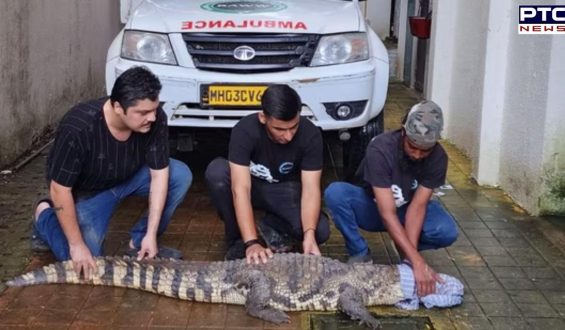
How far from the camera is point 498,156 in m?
6.94

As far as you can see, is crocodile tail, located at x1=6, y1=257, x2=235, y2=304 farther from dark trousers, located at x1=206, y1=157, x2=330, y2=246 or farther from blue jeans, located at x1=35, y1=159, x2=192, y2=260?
dark trousers, located at x1=206, y1=157, x2=330, y2=246

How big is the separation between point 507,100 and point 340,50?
1.58m

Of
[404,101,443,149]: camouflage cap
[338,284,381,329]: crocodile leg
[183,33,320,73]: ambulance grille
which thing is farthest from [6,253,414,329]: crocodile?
[183,33,320,73]: ambulance grille

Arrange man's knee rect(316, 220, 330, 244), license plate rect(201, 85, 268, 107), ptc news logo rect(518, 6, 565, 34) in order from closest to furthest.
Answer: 1. man's knee rect(316, 220, 330, 244)
2. ptc news logo rect(518, 6, 565, 34)
3. license plate rect(201, 85, 268, 107)

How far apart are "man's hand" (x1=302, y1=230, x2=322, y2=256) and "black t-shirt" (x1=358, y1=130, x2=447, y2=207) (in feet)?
1.61

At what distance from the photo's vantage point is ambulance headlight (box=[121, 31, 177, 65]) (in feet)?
20.5

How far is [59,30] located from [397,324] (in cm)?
606

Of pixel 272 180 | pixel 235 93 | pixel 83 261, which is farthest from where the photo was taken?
pixel 235 93

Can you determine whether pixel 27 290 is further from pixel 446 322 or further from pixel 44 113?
pixel 44 113

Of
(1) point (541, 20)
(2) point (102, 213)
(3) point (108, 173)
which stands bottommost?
(2) point (102, 213)

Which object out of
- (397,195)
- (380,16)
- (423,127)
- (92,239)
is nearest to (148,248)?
(92,239)

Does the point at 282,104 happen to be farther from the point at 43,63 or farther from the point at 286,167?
the point at 43,63

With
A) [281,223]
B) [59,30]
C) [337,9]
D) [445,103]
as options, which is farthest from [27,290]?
[445,103]

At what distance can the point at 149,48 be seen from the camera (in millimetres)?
6305
